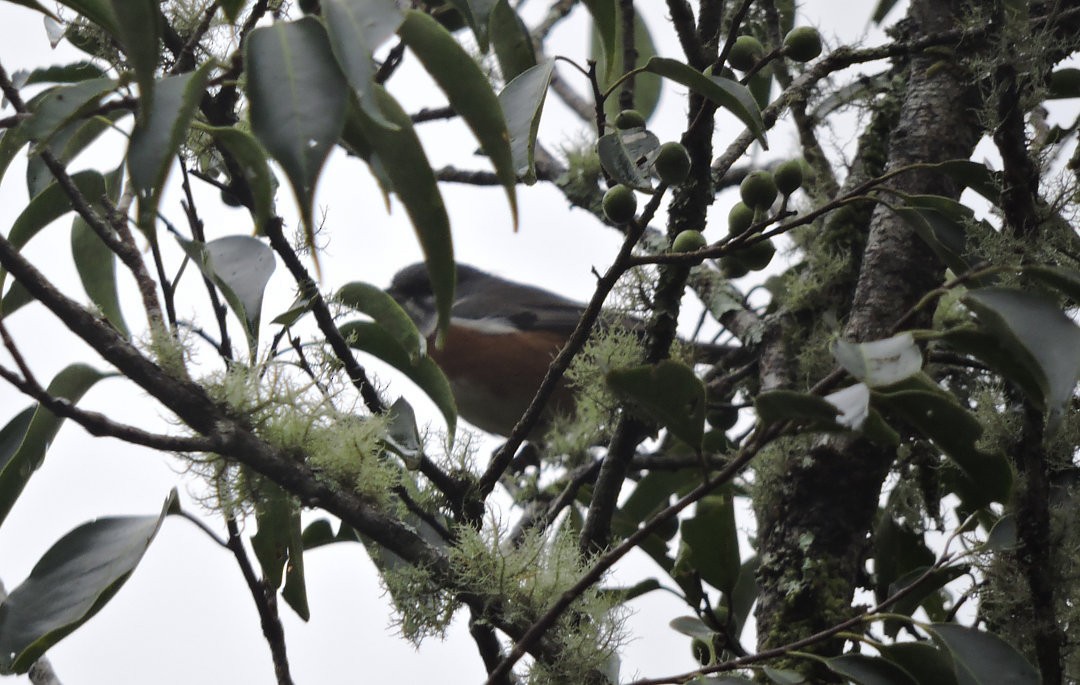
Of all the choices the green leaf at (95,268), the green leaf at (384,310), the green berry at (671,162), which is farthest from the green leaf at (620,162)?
the green leaf at (95,268)

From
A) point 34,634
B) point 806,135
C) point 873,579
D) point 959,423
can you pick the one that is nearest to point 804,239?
point 806,135

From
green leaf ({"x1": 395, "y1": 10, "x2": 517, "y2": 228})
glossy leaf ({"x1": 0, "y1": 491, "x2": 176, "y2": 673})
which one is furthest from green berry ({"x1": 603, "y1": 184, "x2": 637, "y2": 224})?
glossy leaf ({"x1": 0, "y1": 491, "x2": 176, "y2": 673})

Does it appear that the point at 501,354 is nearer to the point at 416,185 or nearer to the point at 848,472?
the point at 848,472

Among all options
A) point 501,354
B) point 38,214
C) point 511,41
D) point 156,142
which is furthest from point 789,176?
point 501,354

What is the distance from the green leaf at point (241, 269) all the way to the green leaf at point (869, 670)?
0.89 meters

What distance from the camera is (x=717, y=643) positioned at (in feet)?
6.13

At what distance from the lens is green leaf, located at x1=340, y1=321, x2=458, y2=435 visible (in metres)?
1.60

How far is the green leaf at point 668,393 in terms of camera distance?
4.02 ft

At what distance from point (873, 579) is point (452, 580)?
1.22m

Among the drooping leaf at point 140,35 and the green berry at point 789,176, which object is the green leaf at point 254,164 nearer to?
the drooping leaf at point 140,35

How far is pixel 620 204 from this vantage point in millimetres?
1508

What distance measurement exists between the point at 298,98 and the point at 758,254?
2.92 feet

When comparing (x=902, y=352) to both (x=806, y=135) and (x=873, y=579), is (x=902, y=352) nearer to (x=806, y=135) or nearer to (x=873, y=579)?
(x=873, y=579)

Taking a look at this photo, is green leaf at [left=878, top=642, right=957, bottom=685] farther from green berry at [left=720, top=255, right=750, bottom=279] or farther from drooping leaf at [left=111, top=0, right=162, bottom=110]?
drooping leaf at [left=111, top=0, right=162, bottom=110]
